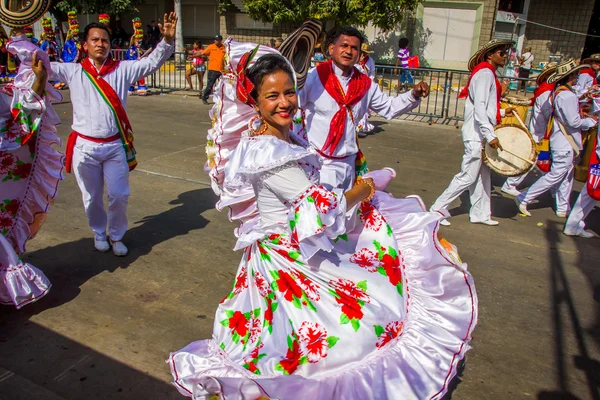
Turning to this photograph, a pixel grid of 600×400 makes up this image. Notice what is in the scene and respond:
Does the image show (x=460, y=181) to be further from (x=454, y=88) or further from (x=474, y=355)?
(x=454, y=88)

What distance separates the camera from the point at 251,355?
8.19ft

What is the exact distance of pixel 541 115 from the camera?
6.75 metres

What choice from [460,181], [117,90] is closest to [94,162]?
[117,90]

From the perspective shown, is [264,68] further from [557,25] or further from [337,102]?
[557,25]

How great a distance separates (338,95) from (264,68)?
1794 millimetres

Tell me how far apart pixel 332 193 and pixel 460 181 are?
3.88 metres

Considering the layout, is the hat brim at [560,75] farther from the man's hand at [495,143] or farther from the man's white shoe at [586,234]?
the man's white shoe at [586,234]

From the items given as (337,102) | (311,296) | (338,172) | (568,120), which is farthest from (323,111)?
(568,120)

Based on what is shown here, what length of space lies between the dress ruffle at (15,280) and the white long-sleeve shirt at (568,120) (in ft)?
18.6

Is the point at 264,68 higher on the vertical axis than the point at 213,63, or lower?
higher

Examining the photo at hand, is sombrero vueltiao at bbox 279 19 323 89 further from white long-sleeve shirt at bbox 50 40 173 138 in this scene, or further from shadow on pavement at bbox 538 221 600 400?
shadow on pavement at bbox 538 221 600 400

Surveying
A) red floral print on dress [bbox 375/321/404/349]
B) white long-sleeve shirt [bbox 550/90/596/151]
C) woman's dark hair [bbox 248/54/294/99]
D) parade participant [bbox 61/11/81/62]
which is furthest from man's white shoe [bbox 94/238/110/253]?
white long-sleeve shirt [bbox 550/90/596/151]

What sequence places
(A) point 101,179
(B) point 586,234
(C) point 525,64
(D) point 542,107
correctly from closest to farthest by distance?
1. (A) point 101,179
2. (B) point 586,234
3. (D) point 542,107
4. (C) point 525,64

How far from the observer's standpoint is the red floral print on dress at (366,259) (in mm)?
2670
